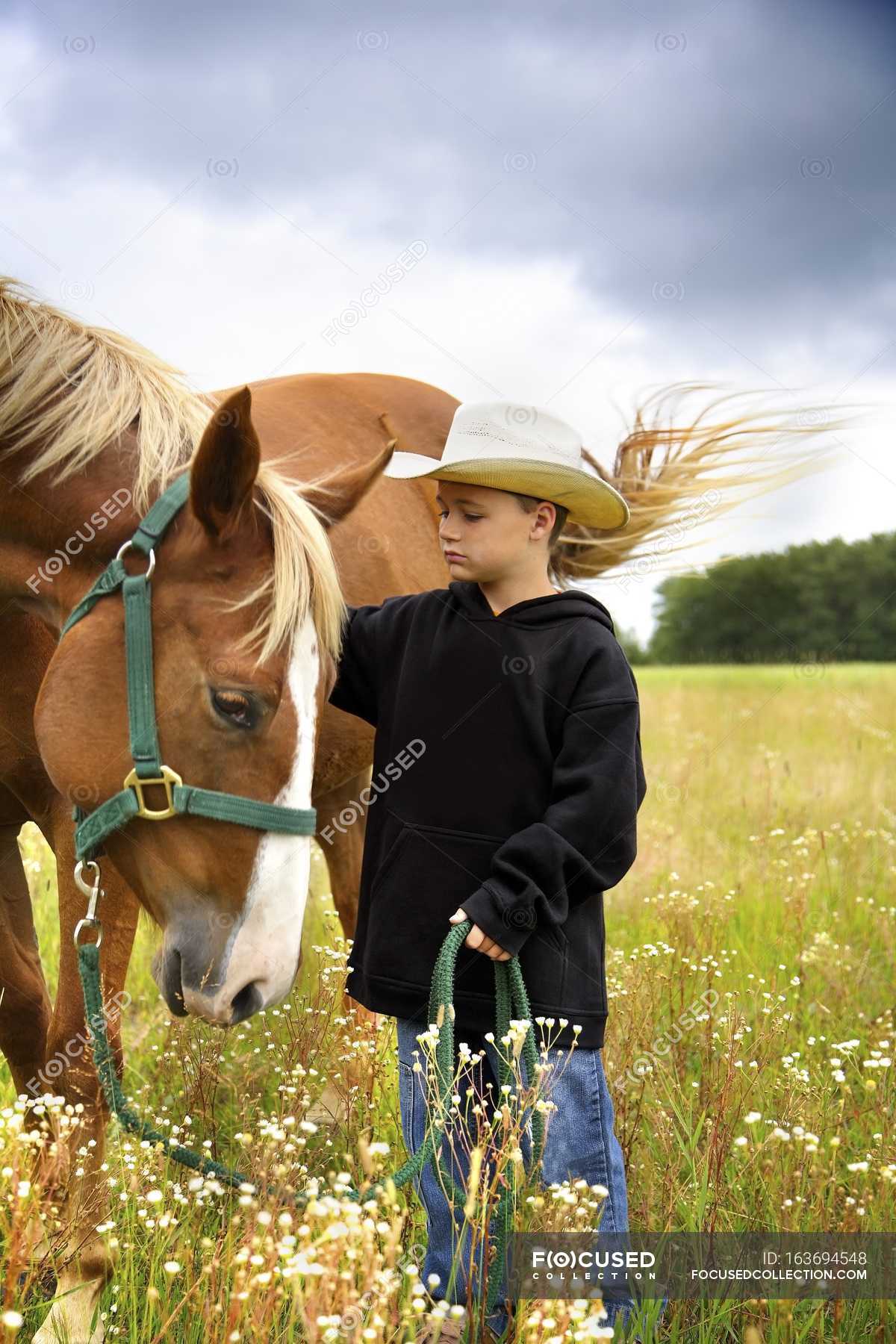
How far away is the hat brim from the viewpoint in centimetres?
218

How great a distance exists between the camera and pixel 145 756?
2035mm

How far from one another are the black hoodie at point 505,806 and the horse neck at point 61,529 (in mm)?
706

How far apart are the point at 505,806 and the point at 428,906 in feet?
0.84

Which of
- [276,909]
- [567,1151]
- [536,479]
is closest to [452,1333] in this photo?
[567,1151]

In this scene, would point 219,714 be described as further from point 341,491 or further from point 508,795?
point 341,491

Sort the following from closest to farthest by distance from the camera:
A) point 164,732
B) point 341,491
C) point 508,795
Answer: point 164,732 < point 508,795 < point 341,491

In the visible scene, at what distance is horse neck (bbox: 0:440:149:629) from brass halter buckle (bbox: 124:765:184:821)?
0.50m

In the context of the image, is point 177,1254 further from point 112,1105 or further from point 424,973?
point 424,973

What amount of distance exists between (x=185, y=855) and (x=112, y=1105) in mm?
619

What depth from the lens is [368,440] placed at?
421cm

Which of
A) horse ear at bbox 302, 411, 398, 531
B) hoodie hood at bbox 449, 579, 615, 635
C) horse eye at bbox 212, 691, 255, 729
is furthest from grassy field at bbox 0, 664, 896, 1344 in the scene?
horse ear at bbox 302, 411, 398, 531

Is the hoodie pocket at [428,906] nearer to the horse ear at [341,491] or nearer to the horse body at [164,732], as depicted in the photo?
the horse body at [164,732]

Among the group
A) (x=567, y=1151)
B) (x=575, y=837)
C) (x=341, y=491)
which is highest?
(x=341, y=491)

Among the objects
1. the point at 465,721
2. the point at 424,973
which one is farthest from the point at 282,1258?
the point at 465,721
